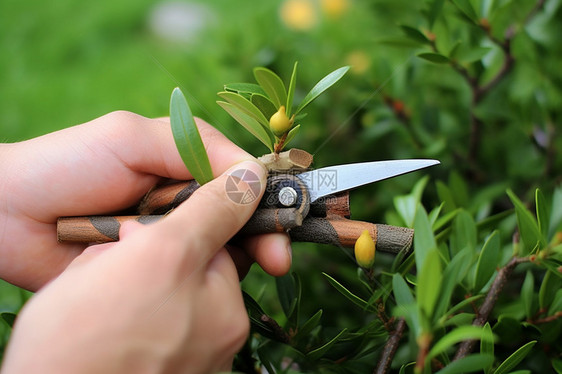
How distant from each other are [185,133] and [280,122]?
127 mm

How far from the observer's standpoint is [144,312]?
1.78 ft

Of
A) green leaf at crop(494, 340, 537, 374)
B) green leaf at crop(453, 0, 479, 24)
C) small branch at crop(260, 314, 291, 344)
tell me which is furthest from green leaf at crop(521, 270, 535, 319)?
green leaf at crop(453, 0, 479, 24)

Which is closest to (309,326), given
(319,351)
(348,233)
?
(319,351)

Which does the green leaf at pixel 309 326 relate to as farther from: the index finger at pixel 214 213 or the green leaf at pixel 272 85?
the green leaf at pixel 272 85

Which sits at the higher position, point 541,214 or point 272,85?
point 272,85

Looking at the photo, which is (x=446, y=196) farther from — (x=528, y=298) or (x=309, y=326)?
(x=309, y=326)

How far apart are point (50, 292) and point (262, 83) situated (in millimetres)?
352

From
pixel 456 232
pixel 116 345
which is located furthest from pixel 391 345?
pixel 116 345

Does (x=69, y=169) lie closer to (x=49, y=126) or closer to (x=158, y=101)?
(x=158, y=101)

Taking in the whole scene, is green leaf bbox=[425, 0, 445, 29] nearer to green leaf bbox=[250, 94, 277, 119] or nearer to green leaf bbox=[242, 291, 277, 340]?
green leaf bbox=[250, 94, 277, 119]

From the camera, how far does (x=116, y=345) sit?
0.53 m

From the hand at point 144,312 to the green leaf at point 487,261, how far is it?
1.06ft

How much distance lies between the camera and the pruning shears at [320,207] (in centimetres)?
70

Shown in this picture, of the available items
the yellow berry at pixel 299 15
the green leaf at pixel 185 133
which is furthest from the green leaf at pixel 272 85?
the yellow berry at pixel 299 15
